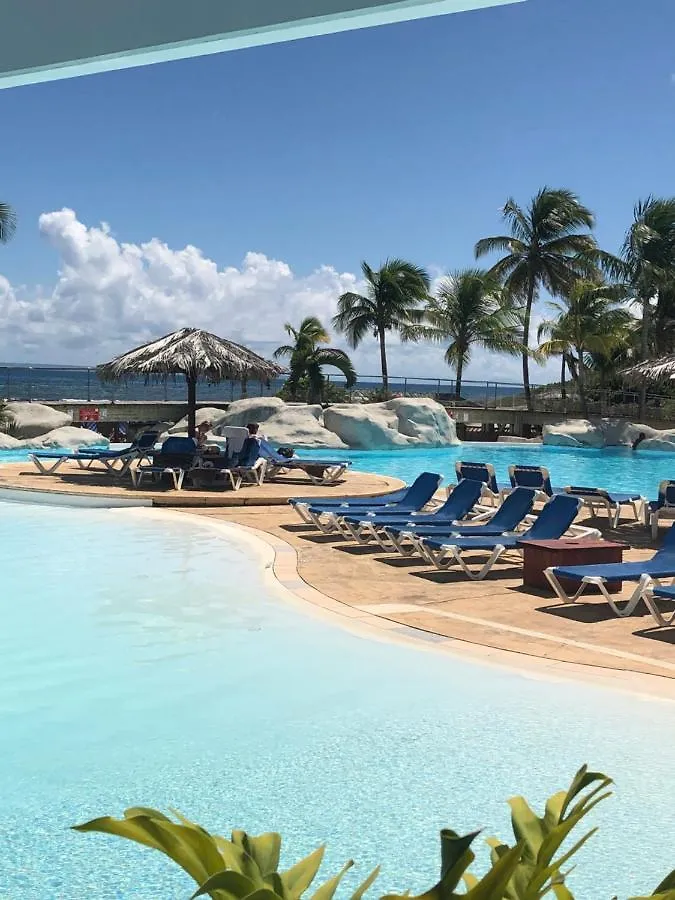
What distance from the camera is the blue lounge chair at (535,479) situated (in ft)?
38.9

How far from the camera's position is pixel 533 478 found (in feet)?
39.7

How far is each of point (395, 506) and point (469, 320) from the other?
27.3 metres

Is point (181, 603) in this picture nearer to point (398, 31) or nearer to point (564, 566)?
point (564, 566)

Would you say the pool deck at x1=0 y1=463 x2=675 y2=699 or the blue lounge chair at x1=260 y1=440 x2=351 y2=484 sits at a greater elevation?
the blue lounge chair at x1=260 y1=440 x2=351 y2=484

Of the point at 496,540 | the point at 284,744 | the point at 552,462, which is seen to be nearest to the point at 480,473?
the point at 496,540

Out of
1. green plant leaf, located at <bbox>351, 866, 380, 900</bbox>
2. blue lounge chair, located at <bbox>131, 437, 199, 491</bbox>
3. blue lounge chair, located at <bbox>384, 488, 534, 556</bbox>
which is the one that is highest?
blue lounge chair, located at <bbox>131, 437, 199, 491</bbox>

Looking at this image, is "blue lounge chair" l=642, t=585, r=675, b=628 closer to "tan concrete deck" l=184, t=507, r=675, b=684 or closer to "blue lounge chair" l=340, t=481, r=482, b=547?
"tan concrete deck" l=184, t=507, r=675, b=684

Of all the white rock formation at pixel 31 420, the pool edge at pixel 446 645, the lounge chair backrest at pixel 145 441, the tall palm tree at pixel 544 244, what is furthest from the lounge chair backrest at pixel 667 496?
the tall palm tree at pixel 544 244

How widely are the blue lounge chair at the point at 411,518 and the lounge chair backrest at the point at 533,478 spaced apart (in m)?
1.94

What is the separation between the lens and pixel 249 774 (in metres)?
4.33

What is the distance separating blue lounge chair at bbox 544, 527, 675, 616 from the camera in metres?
6.70

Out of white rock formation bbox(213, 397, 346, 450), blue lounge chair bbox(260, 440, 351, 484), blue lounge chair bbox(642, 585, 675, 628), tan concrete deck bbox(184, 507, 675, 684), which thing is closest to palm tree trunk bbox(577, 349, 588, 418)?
white rock formation bbox(213, 397, 346, 450)

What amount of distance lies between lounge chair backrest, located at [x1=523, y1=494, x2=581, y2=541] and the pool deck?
441 mm

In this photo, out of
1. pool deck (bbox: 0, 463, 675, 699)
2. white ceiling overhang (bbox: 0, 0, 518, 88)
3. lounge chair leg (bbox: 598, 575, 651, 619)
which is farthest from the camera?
lounge chair leg (bbox: 598, 575, 651, 619)
